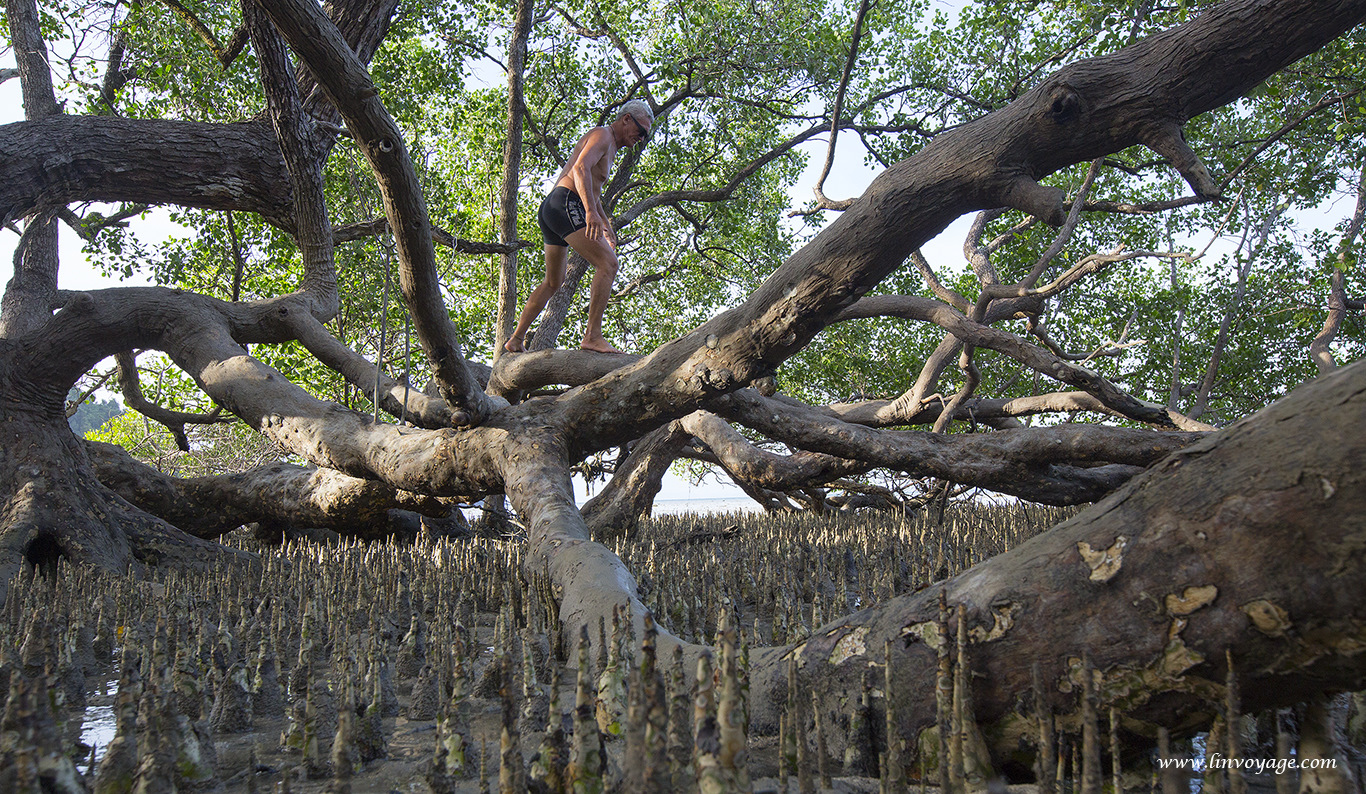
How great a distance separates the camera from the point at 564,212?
4.59 m

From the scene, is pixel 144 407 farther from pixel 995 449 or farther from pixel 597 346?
pixel 995 449

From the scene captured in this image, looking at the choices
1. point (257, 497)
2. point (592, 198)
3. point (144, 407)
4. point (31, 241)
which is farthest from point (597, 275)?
point (144, 407)

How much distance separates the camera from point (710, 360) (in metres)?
3.99

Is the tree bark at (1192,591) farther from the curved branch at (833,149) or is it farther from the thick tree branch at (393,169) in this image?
the curved branch at (833,149)

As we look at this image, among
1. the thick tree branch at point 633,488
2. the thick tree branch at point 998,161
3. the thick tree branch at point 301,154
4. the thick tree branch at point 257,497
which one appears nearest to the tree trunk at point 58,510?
the thick tree branch at point 257,497

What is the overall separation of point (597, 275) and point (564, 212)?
0.46 m

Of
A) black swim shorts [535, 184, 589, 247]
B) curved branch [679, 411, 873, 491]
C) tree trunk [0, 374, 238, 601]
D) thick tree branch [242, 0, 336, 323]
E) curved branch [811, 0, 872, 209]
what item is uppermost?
Result: curved branch [811, 0, 872, 209]

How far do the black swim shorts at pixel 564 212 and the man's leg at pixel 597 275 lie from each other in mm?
52

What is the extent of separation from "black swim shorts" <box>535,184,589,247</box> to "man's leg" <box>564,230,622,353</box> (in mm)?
52

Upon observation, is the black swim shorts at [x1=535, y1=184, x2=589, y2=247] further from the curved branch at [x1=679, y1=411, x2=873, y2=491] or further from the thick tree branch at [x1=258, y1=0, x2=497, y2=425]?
the curved branch at [x1=679, y1=411, x2=873, y2=491]

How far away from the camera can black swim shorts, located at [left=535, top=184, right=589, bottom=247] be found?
4582mm

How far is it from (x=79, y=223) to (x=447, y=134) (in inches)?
236

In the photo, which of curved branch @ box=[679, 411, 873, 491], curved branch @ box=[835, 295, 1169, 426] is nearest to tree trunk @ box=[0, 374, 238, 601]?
curved branch @ box=[679, 411, 873, 491]

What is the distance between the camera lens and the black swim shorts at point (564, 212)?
458cm
